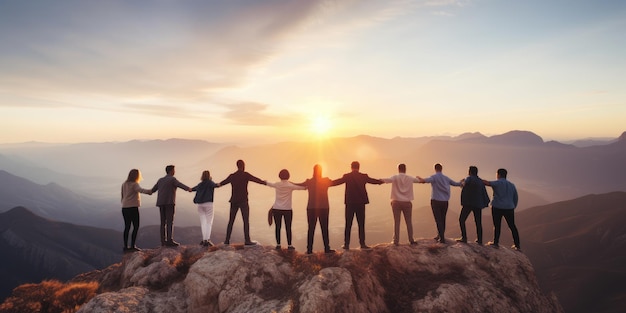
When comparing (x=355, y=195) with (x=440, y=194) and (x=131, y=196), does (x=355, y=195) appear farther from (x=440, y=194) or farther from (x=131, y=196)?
(x=131, y=196)

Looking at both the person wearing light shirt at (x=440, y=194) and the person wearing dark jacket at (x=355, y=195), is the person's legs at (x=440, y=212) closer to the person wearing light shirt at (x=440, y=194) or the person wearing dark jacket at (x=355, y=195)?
the person wearing light shirt at (x=440, y=194)

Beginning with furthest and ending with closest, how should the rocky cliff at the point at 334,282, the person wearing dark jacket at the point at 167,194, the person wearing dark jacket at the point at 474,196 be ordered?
the person wearing dark jacket at the point at 167,194 → the person wearing dark jacket at the point at 474,196 → the rocky cliff at the point at 334,282

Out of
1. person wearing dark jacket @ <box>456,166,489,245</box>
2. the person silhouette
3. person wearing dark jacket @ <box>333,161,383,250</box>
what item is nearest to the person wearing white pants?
the person silhouette

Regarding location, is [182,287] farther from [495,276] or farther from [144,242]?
[144,242]

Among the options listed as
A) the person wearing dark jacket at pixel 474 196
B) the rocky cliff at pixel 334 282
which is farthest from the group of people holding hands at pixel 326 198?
the rocky cliff at pixel 334 282

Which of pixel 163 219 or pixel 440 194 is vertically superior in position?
pixel 440 194

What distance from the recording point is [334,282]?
998 cm

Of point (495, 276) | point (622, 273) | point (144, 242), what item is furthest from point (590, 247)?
point (144, 242)

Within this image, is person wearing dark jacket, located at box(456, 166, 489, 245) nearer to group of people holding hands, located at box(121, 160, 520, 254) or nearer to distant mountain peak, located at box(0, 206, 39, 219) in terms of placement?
group of people holding hands, located at box(121, 160, 520, 254)

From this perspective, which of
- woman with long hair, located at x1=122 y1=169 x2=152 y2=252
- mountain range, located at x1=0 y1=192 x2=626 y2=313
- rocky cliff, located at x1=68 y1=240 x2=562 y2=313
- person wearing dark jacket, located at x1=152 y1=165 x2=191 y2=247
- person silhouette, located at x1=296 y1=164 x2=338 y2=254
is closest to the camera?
rocky cliff, located at x1=68 y1=240 x2=562 y2=313

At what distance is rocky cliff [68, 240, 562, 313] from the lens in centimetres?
985

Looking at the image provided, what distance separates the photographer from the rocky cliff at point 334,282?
985 centimetres

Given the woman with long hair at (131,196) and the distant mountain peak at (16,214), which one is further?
the distant mountain peak at (16,214)

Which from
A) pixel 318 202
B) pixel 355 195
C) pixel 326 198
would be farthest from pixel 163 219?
pixel 355 195
